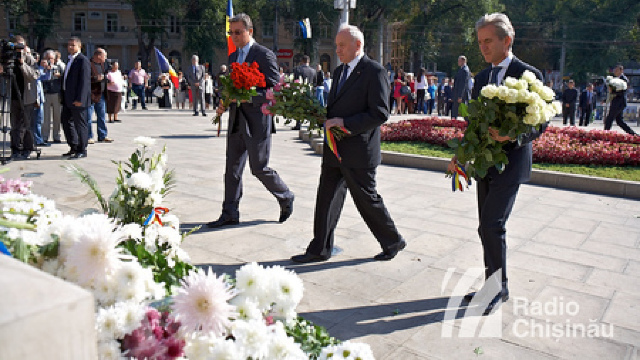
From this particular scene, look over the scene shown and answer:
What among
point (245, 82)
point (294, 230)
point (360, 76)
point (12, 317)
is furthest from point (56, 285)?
point (294, 230)

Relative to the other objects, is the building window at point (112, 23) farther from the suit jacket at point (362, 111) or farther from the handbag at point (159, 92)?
the suit jacket at point (362, 111)

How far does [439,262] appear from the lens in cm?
502

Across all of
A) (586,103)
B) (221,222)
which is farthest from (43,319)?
(586,103)

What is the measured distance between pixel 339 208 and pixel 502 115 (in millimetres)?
1769

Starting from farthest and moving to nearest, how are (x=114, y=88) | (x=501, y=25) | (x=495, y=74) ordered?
(x=114, y=88)
(x=495, y=74)
(x=501, y=25)

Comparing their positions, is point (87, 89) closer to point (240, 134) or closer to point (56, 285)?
point (240, 134)

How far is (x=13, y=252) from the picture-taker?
1769 mm

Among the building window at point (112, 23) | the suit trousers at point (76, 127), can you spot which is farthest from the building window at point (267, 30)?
the suit trousers at point (76, 127)

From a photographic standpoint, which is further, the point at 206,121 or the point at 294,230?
the point at 206,121

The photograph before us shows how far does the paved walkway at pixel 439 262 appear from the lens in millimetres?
3590

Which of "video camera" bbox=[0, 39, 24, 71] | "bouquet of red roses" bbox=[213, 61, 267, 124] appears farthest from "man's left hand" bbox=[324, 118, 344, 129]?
"video camera" bbox=[0, 39, 24, 71]

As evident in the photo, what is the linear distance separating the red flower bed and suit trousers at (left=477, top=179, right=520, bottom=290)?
393cm

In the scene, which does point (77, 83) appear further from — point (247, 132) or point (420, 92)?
point (420, 92)

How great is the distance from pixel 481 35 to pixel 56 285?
3461 mm
